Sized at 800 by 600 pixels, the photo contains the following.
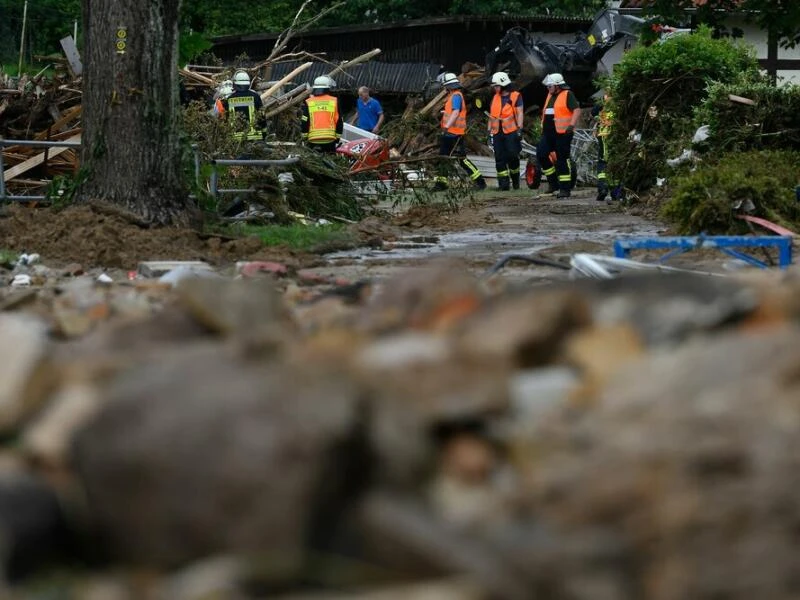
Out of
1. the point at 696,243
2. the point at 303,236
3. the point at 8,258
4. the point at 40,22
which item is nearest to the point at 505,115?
the point at 303,236

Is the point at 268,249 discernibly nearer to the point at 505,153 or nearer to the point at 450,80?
the point at 505,153

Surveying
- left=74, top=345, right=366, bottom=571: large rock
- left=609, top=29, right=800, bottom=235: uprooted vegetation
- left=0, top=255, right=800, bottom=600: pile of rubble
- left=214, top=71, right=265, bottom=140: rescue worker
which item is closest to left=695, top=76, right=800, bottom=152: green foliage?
left=609, top=29, right=800, bottom=235: uprooted vegetation

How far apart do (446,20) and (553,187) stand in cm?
1542

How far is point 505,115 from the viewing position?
981 inches

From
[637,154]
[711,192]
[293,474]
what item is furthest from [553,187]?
[293,474]

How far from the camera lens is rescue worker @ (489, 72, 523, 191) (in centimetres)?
2489

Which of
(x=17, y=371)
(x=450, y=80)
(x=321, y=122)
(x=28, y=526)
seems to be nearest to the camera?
(x=28, y=526)

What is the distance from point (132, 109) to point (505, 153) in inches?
537

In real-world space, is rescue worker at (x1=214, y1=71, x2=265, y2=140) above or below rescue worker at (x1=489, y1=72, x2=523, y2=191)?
above

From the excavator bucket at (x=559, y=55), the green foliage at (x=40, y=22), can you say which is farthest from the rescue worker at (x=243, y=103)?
the green foliage at (x=40, y=22)

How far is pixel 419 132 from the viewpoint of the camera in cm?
3095

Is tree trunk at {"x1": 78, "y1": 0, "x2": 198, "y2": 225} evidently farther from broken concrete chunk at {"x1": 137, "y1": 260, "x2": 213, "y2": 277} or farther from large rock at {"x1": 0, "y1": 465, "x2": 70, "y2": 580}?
large rock at {"x1": 0, "y1": 465, "x2": 70, "y2": 580}

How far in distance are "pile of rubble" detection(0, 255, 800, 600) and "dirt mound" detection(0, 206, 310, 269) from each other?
714 centimetres

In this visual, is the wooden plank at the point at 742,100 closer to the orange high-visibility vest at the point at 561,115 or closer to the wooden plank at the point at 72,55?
the orange high-visibility vest at the point at 561,115
